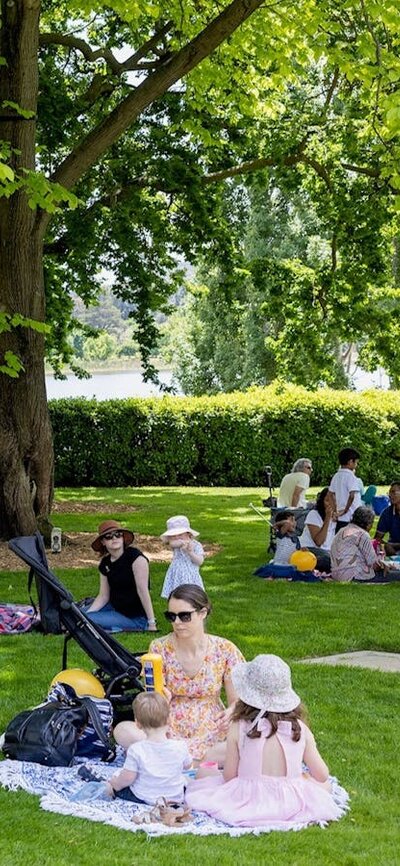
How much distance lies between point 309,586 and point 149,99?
5.97 m

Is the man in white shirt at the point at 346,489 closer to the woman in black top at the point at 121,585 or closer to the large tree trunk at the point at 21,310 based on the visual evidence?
the large tree trunk at the point at 21,310

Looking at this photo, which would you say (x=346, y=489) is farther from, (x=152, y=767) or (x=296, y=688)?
(x=152, y=767)

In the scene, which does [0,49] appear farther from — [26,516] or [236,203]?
[236,203]

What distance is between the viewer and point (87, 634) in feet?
21.3

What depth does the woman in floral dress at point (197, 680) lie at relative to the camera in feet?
18.7

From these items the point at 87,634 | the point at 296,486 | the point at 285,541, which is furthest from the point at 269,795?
the point at 296,486

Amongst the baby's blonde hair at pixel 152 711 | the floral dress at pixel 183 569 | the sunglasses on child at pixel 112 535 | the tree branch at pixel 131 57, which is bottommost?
the baby's blonde hair at pixel 152 711

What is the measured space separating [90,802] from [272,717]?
948 millimetres

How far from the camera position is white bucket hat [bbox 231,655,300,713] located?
4816mm

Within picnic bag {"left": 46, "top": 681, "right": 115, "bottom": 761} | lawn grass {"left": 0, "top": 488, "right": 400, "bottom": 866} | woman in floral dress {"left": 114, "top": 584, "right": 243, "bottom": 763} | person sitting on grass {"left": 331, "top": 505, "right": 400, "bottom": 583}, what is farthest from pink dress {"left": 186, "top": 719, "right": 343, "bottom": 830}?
person sitting on grass {"left": 331, "top": 505, "right": 400, "bottom": 583}

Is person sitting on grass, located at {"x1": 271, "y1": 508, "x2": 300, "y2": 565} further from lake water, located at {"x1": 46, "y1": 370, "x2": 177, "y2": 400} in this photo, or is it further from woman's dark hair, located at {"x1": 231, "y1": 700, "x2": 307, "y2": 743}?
lake water, located at {"x1": 46, "y1": 370, "x2": 177, "y2": 400}

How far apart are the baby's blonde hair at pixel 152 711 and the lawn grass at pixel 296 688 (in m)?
0.54

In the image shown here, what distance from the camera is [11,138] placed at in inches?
513

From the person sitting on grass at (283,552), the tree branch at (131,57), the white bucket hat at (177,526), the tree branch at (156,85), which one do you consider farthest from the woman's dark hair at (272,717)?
the tree branch at (131,57)
